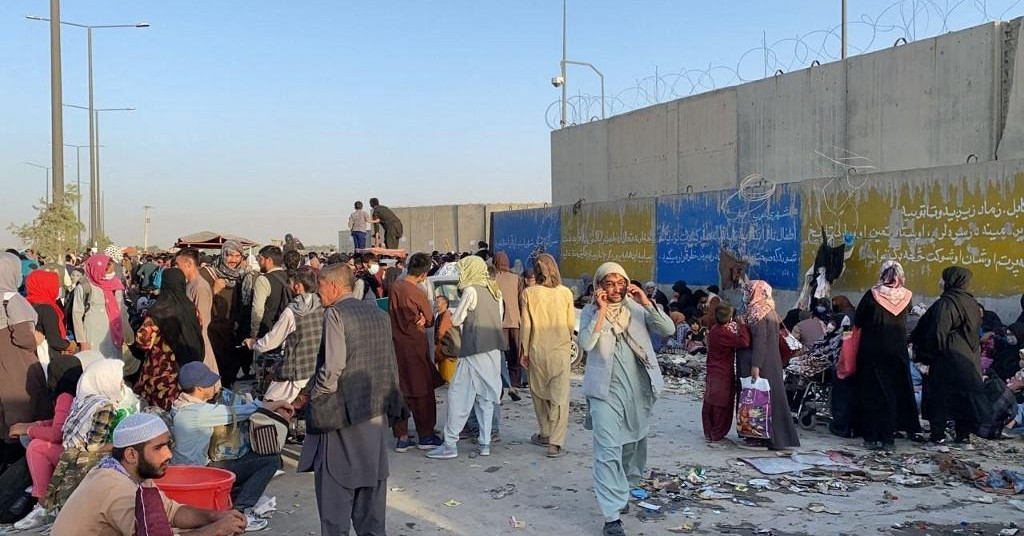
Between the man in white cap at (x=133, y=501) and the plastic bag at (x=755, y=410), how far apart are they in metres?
4.61

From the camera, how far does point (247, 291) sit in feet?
29.4

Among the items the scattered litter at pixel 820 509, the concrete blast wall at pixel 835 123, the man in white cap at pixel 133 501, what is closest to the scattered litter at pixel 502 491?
the scattered litter at pixel 820 509

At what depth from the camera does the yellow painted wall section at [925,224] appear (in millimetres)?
9977

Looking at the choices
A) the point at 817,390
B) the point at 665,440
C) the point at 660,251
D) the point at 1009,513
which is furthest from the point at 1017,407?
the point at 660,251

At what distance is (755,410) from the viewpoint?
6.83m

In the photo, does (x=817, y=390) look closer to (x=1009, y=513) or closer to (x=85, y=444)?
(x=1009, y=513)

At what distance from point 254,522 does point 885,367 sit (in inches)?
202

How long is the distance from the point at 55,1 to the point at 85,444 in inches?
377

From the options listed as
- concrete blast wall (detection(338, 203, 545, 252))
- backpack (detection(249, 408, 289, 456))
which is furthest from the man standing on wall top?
concrete blast wall (detection(338, 203, 545, 252))

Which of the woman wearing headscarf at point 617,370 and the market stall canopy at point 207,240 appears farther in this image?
the market stall canopy at point 207,240

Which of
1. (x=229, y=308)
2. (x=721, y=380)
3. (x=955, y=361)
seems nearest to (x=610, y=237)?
(x=229, y=308)

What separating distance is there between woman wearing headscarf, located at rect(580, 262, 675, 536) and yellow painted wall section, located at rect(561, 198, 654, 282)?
11.8 meters

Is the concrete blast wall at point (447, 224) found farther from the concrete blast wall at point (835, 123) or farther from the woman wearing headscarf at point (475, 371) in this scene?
the woman wearing headscarf at point (475, 371)

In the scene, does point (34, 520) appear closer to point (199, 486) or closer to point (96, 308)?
point (199, 486)
